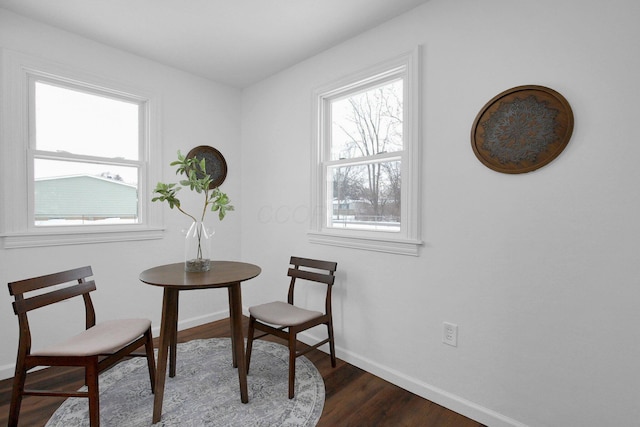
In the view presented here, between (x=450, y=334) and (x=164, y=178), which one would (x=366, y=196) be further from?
(x=164, y=178)

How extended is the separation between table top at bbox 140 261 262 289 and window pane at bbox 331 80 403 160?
51.7 inches

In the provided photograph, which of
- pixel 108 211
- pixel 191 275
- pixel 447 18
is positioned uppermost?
pixel 447 18

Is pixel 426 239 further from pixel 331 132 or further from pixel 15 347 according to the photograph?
pixel 15 347

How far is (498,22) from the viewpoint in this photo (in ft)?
5.75

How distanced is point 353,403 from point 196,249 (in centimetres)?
147

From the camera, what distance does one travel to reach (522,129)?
1.65 metres

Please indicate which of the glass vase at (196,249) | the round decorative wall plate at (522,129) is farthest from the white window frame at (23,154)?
the round decorative wall plate at (522,129)

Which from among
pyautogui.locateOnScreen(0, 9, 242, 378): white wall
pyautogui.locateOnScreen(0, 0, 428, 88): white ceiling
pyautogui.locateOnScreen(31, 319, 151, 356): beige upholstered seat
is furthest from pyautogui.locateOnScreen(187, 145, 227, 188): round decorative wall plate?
pyautogui.locateOnScreen(31, 319, 151, 356): beige upholstered seat

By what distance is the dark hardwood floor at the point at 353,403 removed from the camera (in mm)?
1795

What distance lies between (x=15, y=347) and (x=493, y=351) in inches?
131

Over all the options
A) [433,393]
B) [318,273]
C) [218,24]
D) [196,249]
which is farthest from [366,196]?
[218,24]

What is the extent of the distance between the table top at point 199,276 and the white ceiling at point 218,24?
1846 millimetres

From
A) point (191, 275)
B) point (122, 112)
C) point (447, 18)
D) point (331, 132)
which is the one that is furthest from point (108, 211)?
point (447, 18)

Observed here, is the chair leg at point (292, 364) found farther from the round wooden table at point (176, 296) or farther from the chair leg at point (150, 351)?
the chair leg at point (150, 351)
